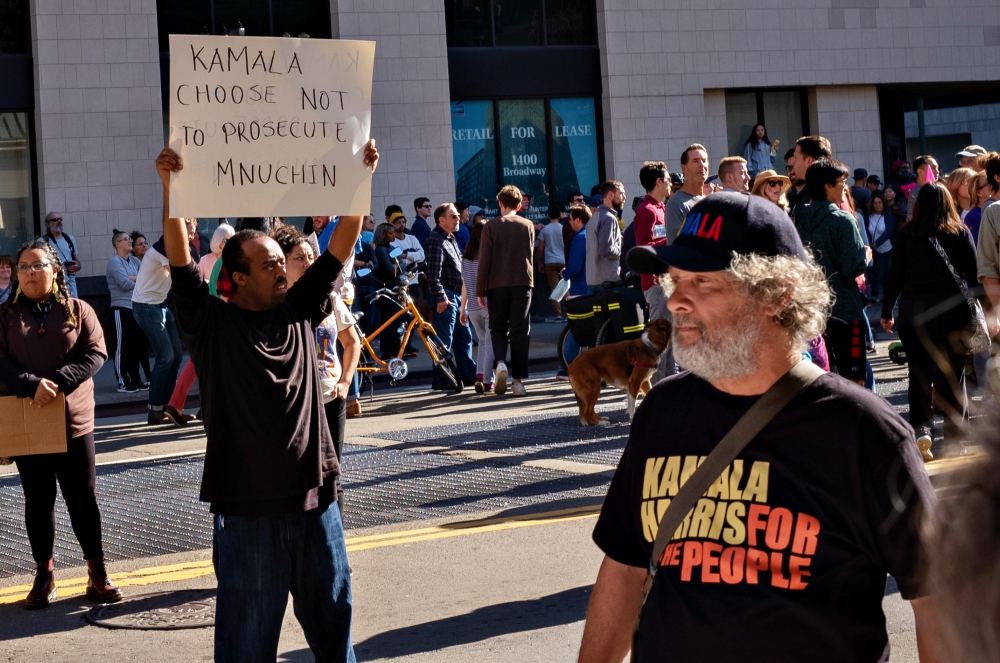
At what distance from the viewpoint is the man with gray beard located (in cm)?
250

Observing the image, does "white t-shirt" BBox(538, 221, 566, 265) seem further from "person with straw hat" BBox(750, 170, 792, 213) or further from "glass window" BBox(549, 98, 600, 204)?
"person with straw hat" BBox(750, 170, 792, 213)

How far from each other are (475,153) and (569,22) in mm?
3250

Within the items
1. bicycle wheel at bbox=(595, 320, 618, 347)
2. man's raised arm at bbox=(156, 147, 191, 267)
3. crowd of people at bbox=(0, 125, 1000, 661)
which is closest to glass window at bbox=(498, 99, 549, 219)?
bicycle wheel at bbox=(595, 320, 618, 347)

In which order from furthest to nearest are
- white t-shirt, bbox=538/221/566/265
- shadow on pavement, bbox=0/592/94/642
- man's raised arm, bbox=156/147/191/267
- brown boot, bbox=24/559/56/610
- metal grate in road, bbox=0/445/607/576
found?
white t-shirt, bbox=538/221/566/265 < metal grate in road, bbox=0/445/607/576 < brown boot, bbox=24/559/56/610 < shadow on pavement, bbox=0/592/94/642 < man's raised arm, bbox=156/147/191/267

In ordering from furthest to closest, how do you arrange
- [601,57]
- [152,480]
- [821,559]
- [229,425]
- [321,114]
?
[601,57] < [152,480] < [321,114] < [229,425] < [821,559]

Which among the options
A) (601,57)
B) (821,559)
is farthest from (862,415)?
(601,57)

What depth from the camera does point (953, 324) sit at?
328 inches

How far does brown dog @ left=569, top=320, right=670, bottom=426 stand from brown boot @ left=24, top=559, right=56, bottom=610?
523cm

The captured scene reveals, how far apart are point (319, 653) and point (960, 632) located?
3.52 metres

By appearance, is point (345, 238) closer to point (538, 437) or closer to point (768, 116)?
point (538, 437)

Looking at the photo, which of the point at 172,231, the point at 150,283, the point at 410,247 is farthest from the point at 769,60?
the point at 172,231

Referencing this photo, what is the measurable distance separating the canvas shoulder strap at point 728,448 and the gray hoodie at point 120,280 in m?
15.3

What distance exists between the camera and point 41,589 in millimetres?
6395

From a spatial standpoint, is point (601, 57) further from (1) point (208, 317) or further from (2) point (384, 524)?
(1) point (208, 317)
